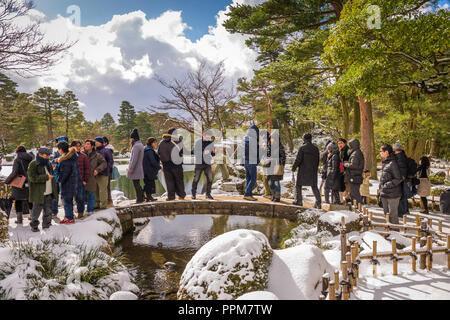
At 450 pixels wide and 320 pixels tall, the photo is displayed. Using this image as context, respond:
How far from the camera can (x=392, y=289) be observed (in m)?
3.30

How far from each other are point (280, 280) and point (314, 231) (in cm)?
243

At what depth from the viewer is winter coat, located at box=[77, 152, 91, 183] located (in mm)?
5977

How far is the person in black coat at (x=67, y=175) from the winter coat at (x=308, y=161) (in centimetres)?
472

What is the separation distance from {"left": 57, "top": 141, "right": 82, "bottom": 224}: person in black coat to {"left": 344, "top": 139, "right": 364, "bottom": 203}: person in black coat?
5.81 metres

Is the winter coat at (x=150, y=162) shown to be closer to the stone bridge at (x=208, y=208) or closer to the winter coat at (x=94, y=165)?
the stone bridge at (x=208, y=208)

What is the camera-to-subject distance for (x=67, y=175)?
5.34 metres

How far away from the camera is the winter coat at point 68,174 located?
17.4ft

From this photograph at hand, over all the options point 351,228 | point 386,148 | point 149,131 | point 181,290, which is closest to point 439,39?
point 386,148

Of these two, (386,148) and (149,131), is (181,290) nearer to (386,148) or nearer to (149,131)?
(386,148)

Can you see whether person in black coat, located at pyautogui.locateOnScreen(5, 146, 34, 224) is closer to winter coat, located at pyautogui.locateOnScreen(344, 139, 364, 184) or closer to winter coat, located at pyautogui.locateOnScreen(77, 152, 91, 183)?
winter coat, located at pyautogui.locateOnScreen(77, 152, 91, 183)

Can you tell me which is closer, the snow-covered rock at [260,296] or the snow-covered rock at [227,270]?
the snow-covered rock at [260,296]

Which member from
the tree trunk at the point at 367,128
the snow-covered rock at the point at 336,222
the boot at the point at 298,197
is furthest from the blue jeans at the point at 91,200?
the tree trunk at the point at 367,128

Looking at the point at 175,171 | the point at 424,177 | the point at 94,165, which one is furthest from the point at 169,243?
the point at 424,177
